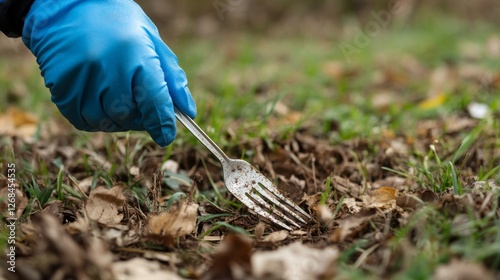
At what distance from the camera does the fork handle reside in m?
1.63

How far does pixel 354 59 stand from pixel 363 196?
2670mm

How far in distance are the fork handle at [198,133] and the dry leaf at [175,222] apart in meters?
0.24

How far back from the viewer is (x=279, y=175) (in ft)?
6.55

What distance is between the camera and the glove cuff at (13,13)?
1.78 m

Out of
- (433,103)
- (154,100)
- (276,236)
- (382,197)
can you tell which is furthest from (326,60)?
(276,236)

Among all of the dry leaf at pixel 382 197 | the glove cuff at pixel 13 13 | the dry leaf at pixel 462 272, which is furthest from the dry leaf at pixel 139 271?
the glove cuff at pixel 13 13

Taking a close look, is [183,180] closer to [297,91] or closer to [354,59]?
[297,91]

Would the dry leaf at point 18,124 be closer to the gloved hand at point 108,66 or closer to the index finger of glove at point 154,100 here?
the gloved hand at point 108,66

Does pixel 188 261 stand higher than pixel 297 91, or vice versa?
pixel 188 261

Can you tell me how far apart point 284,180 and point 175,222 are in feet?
2.04

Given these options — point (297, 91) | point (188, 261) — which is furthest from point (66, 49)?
point (297, 91)

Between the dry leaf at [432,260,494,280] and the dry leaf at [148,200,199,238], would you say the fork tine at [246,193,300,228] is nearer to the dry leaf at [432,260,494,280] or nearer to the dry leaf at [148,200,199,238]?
the dry leaf at [148,200,199,238]

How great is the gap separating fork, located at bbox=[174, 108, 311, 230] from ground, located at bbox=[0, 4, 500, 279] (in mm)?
58

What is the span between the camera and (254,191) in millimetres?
1669
